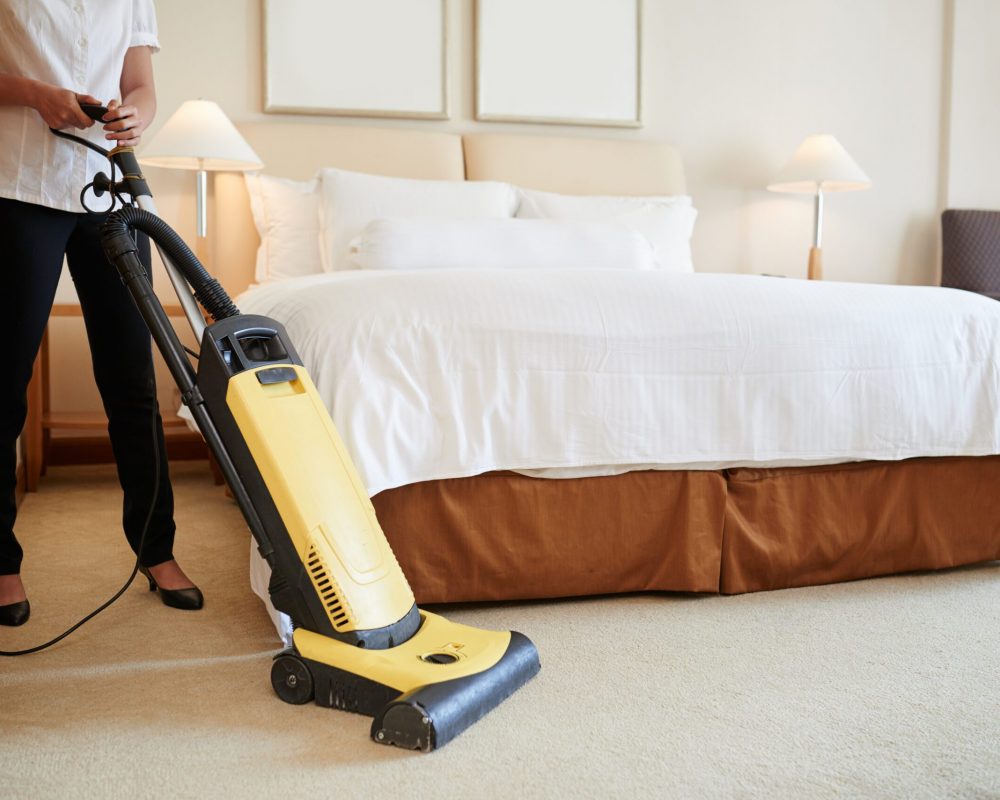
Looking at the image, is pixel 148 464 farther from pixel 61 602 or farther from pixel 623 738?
pixel 623 738

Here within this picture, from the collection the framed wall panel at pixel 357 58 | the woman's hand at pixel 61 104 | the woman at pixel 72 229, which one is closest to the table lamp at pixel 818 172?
the framed wall panel at pixel 357 58

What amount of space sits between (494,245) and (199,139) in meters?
1.08

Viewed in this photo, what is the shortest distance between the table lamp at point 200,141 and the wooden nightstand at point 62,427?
0.50m

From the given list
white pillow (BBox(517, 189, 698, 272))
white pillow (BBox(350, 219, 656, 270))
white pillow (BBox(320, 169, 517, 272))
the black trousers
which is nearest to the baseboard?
white pillow (BBox(320, 169, 517, 272))

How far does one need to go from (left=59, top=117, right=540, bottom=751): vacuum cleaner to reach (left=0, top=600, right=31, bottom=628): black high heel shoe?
644 millimetres

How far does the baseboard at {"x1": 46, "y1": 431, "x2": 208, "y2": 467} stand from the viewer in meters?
3.58

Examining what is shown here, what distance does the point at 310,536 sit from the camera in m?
1.41

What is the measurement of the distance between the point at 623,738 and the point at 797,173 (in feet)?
9.96

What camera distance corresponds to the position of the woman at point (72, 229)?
70.0 inches

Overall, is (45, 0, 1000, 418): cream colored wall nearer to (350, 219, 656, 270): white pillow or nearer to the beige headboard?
the beige headboard

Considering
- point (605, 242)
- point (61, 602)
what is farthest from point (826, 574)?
point (61, 602)

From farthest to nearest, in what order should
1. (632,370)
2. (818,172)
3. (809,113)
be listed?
(809,113) < (818,172) < (632,370)

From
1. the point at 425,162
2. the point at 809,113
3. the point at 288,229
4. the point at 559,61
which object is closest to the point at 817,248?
the point at 809,113

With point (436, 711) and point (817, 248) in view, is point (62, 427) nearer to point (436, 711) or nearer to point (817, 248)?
point (436, 711)
